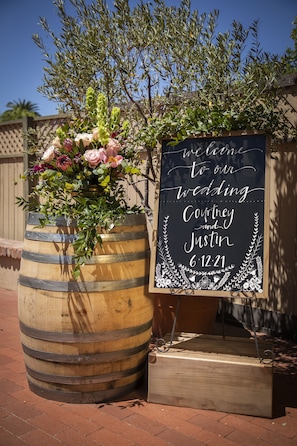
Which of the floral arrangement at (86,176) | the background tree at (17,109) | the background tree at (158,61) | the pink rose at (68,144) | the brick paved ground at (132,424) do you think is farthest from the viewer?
the background tree at (17,109)

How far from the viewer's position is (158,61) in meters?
3.82

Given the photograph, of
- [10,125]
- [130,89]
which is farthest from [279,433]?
[10,125]

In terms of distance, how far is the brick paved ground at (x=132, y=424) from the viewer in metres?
2.30

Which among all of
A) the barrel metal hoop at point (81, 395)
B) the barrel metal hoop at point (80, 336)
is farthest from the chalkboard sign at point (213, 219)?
the barrel metal hoop at point (81, 395)

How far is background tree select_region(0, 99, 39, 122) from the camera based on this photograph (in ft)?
114

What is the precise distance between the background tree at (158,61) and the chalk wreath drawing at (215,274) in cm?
91

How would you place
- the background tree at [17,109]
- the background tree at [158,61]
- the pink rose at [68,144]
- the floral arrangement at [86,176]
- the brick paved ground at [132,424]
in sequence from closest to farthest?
the brick paved ground at [132,424] → the floral arrangement at [86,176] → the pink rose at [68,144] → the background tree at [158,61] → the background tree at [17,109]

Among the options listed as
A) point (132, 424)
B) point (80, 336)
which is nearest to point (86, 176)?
point (80, 336)

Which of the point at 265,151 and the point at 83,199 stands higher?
the point at 265,151

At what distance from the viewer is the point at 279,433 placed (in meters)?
2.40

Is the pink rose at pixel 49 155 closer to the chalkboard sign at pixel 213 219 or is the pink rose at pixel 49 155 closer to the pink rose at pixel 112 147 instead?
the pink rose at pixel 112 147

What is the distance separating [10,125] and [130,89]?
3.32m

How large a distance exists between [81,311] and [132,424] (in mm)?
685

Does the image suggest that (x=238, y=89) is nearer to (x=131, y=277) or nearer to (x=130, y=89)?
(x=130, y=89)
